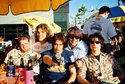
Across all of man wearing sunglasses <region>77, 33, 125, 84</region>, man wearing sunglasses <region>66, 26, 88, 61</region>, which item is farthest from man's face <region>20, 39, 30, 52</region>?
man wearing sunglasses <region>77, 33, 125, 84</region>

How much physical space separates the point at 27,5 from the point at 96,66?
1693 millimetres

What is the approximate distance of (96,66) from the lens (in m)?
4.39

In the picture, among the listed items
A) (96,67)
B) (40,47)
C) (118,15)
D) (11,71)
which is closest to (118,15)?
(118,15)

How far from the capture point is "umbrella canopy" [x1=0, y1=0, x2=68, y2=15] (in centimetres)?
503

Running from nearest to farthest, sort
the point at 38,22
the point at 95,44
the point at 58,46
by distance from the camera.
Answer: the point at 95,44, the point at 58,46, the point at 38,22

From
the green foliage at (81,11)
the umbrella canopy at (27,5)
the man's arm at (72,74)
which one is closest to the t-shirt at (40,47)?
the umbrella canopy at (27,5)

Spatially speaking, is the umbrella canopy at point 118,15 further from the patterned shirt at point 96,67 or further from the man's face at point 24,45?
the patterned shirt at point 96,67

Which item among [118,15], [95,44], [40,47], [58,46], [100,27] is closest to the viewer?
[95,44]

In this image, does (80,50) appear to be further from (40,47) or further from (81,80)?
(40,47)

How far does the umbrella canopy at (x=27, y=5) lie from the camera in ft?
16.5

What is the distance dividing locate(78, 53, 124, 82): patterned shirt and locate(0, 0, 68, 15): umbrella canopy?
1127 millimetres

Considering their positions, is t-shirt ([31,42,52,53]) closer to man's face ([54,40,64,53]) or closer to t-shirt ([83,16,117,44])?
man's face ([54,40,64,53])

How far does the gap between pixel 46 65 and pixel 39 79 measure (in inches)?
9.3

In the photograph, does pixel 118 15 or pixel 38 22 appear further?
pixel 118 15
